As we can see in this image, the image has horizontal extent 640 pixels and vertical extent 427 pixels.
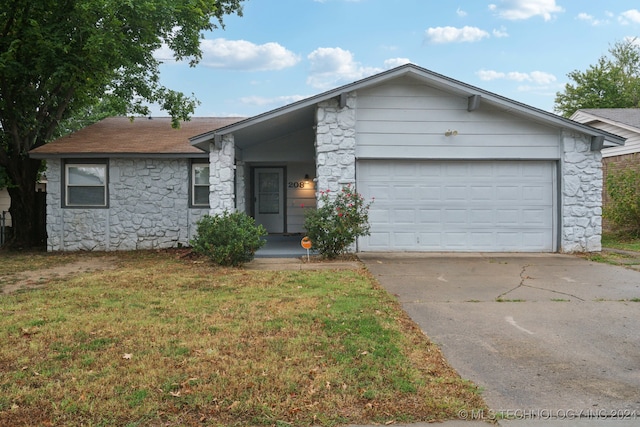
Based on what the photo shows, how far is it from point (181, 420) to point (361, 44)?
14.3 meters

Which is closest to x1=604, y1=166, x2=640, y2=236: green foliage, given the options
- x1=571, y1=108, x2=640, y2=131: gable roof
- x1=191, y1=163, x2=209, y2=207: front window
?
x1=571, y1=108, x2=640, y2=131: gable roof

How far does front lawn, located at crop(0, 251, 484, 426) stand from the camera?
295 centimetres

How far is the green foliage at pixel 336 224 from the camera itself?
961cm

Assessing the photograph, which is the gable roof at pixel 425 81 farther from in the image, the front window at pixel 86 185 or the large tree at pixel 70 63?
the front window at pixel 86 185

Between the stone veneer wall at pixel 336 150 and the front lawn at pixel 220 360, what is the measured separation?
4.09 m

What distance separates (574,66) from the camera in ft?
109

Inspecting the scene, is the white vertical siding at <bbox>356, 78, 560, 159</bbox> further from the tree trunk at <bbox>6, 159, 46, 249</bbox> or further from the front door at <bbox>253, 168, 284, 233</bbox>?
the tree trunk at <bbox>6, 159, 46, 249</bbox>

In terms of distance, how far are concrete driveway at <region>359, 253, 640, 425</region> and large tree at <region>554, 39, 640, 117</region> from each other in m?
28.1

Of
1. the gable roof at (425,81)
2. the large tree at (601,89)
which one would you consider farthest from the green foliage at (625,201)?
the large tree at (601,89)

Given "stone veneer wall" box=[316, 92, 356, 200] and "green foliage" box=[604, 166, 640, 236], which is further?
"green foliage" box=[604, 166, 640, 236]

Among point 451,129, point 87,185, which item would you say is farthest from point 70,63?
point 451,129

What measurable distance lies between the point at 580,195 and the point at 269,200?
923 cm

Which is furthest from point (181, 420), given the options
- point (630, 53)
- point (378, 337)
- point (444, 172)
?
point (630, 53)

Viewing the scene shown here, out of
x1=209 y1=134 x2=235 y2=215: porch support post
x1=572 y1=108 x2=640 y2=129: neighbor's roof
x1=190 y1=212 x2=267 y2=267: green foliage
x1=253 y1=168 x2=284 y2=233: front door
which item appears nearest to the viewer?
x1=190 y1=212 x2=267 y2=267: green foliage
